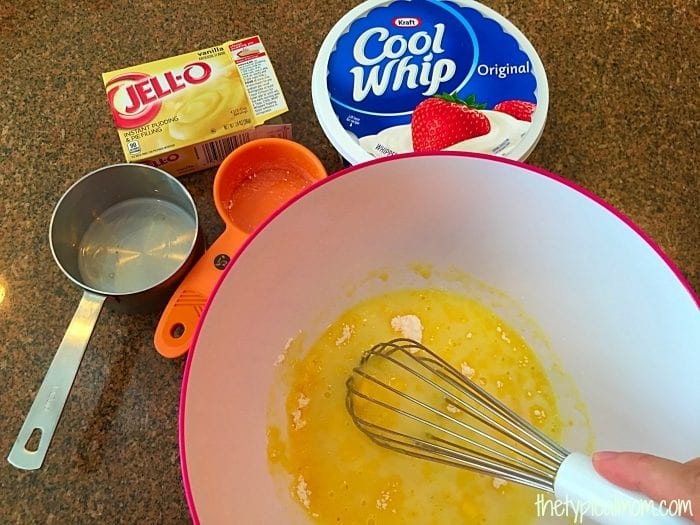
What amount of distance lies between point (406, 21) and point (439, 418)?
0.49 m

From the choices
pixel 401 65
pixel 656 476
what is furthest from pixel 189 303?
pixel 656 476

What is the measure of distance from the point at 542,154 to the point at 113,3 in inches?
25.1

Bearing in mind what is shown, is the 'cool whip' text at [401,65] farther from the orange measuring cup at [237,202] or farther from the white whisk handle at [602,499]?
the white whisk handle at [602,499]

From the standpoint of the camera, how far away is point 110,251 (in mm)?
792

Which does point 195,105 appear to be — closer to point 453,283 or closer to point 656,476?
point 453,283

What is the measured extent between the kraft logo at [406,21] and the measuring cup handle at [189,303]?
0.34 meters

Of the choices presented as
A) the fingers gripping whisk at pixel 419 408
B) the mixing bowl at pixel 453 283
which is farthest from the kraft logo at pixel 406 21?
the fingers gripping whisk at pixel 419 408

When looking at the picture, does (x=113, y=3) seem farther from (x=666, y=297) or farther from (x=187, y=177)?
(x=666, y=297)

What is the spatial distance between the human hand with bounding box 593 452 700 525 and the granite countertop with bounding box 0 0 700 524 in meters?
0.40

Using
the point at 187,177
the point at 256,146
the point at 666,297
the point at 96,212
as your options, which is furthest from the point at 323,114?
the point at 666,297

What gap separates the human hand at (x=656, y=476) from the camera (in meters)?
0.43

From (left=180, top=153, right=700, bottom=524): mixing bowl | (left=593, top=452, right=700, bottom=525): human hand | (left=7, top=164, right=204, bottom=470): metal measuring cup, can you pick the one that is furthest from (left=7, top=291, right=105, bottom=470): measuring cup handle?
(left=593, top=452, right=700, bottom=525): human hand

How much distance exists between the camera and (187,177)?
→ 839 mm

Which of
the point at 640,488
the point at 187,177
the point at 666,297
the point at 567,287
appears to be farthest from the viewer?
the point at 187,177
